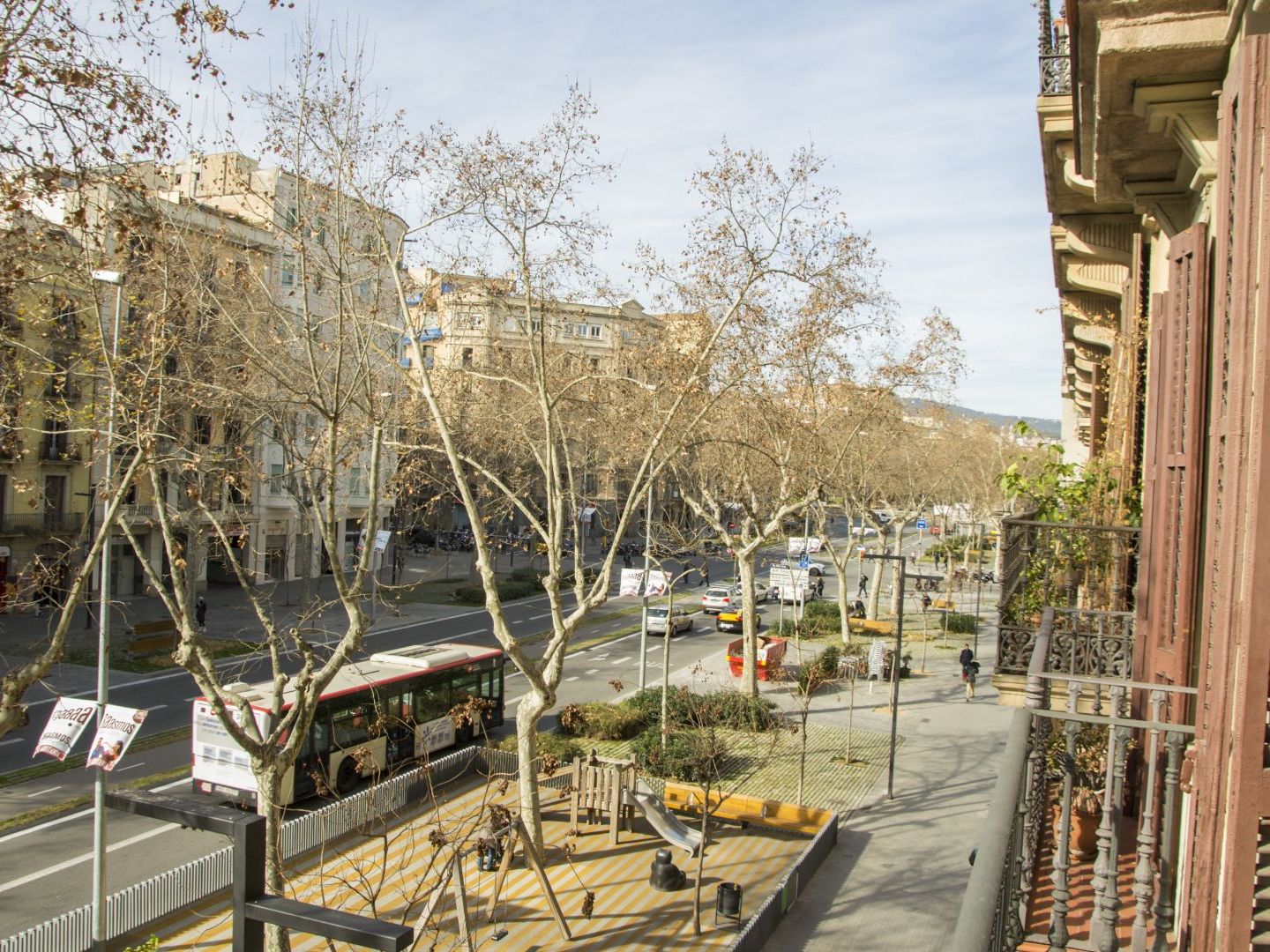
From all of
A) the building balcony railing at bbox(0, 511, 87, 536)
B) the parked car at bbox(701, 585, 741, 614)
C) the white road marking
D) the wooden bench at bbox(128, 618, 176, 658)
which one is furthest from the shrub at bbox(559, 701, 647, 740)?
the building balcony railing at bbox(0, 511, 87, 536)

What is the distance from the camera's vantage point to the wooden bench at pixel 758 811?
16.7 metres

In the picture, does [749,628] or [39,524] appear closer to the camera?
[749,628]

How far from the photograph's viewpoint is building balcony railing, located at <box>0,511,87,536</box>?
1356 inches

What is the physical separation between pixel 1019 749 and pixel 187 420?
12.3 m

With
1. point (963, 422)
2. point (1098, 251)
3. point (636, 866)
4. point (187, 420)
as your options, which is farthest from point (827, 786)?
point (963, 422)

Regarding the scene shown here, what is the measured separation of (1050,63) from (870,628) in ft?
97.2

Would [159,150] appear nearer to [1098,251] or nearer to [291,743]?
[291,743]

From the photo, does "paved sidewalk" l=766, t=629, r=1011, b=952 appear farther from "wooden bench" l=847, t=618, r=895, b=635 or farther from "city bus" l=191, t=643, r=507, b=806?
"wooden bench" l=847, t=618, r=895, b=635

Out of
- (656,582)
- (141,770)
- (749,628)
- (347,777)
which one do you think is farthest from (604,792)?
(749,628)

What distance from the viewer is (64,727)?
32.6 feet

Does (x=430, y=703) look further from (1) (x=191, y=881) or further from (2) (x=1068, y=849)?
(2) (x=1068, y=849)

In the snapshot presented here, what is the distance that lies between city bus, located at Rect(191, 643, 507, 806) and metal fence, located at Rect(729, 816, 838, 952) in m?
5.79

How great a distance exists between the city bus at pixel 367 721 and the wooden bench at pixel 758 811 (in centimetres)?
466

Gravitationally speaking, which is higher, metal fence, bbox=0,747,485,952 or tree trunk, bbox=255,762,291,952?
tree trunk, bbox=255,762,291,952
